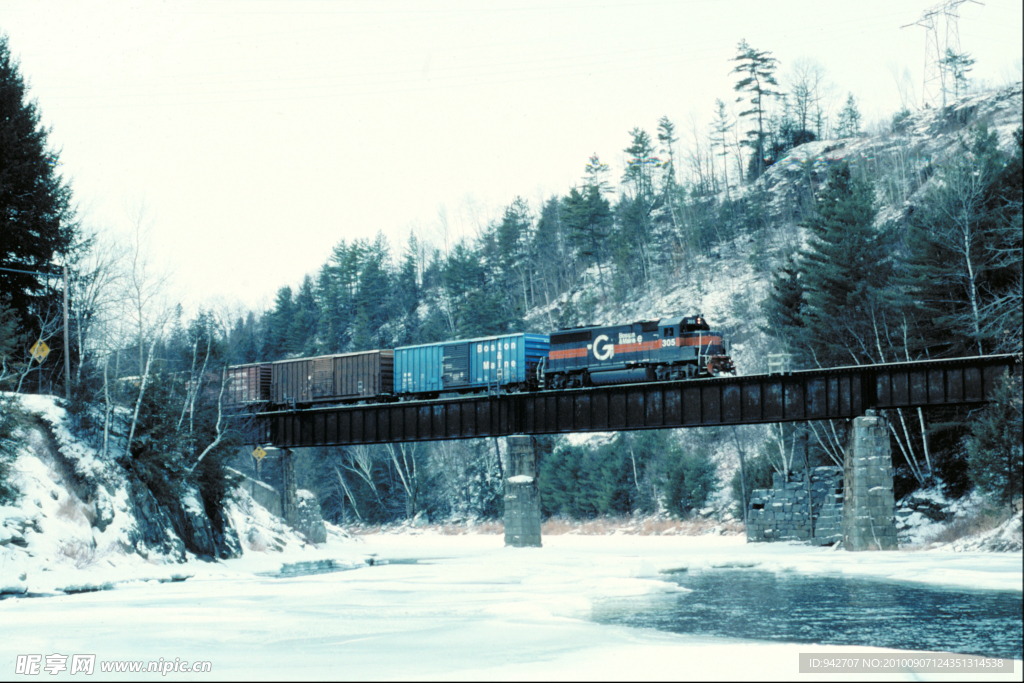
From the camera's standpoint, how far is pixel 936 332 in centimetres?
4938

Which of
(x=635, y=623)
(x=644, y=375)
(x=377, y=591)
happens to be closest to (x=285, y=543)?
(x=644, y=375)

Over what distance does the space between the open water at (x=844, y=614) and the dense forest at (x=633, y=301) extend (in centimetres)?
761

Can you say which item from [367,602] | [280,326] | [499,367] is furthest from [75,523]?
[280,326]

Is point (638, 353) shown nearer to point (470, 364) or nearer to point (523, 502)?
point (470, 364)

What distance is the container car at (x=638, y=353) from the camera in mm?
44344

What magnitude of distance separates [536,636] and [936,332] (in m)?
41.0

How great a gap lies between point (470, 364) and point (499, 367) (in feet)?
6.23

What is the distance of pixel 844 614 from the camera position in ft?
70.7

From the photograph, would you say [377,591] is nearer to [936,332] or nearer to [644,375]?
[644,375]

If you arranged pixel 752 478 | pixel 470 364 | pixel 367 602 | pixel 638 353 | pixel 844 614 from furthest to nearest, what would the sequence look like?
pixel 752 478
pixel 470 364
pixel 638 353
pixel 367 602
pixel 844 614

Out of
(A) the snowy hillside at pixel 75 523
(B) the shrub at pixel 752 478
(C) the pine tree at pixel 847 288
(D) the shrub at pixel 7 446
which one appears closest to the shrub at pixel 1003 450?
(C) the pine tree at pixel 847 288

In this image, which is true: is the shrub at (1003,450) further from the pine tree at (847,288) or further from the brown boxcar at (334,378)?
the brown boxcar at (334,378)

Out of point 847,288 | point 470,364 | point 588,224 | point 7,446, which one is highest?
point 588,224

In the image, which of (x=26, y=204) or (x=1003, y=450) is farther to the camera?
(x=26, y=204)
